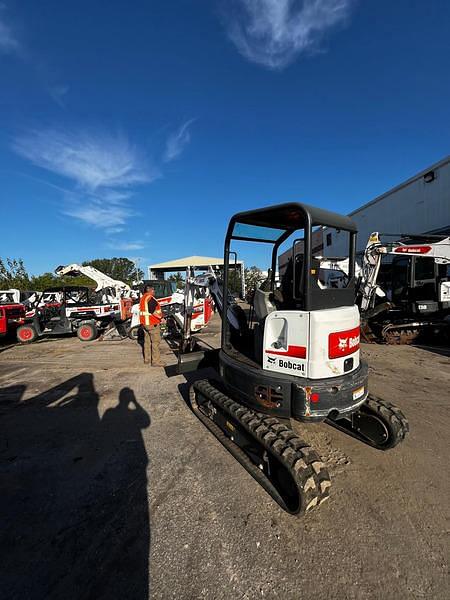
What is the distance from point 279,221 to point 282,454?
242 centimetres

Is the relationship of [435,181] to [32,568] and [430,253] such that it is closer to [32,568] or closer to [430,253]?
[430,253]

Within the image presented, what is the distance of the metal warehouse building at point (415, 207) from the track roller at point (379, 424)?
506 inches

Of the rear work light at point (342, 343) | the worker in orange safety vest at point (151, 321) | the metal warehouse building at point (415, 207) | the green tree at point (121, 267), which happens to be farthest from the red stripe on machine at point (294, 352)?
the green tree at point (121, 267)

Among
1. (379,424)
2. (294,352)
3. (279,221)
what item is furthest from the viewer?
(279,221)

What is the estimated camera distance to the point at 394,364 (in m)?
6.44

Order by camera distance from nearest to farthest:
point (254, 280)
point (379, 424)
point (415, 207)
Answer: point (379, 424) < point (254, 280) < point (415, 207)

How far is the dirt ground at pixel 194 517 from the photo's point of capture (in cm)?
178

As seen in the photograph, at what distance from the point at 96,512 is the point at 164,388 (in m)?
2.81

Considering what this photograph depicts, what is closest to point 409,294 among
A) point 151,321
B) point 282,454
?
point 151,321

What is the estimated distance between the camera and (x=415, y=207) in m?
14.5

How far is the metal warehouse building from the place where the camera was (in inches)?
504

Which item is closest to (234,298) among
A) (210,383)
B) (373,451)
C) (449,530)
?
(210,383)

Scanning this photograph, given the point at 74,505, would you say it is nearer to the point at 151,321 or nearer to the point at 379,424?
the point at 379,424

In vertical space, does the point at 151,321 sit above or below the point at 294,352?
below
